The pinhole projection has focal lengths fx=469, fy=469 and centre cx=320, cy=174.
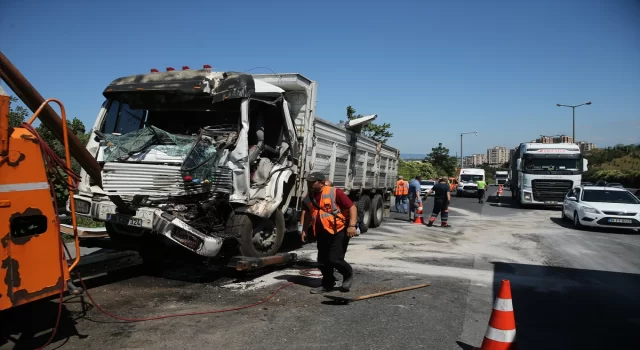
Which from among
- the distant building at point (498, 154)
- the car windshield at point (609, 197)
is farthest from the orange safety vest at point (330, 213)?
the distant building at point (498, 154)

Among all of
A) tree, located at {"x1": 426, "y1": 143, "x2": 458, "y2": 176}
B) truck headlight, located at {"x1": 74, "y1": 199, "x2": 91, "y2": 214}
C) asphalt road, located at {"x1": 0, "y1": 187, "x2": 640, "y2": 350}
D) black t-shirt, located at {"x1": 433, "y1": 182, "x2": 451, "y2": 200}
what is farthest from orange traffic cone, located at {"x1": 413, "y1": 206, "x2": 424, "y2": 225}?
tree, located at {"x1": 426, "y1": 143, "x2": 458, "y2": 176}

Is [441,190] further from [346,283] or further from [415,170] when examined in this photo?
[415,170]

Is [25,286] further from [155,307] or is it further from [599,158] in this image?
[599,158]

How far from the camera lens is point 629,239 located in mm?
11609

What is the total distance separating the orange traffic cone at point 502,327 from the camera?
3.81 meters

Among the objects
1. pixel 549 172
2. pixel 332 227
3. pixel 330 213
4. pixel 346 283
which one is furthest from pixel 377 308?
pixel 549 172

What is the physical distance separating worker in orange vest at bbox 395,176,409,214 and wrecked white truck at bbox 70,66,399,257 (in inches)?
377

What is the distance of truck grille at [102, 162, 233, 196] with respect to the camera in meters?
5.79

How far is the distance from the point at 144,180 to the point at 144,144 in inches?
23.7

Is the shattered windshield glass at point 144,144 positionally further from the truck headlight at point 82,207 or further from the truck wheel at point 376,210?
the truck wheel at point 376,210

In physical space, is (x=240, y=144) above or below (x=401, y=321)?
above

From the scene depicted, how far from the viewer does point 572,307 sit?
5.63 m

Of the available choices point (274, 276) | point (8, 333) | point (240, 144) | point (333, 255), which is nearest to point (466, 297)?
point (333, 255)

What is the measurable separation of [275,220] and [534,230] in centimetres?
910
